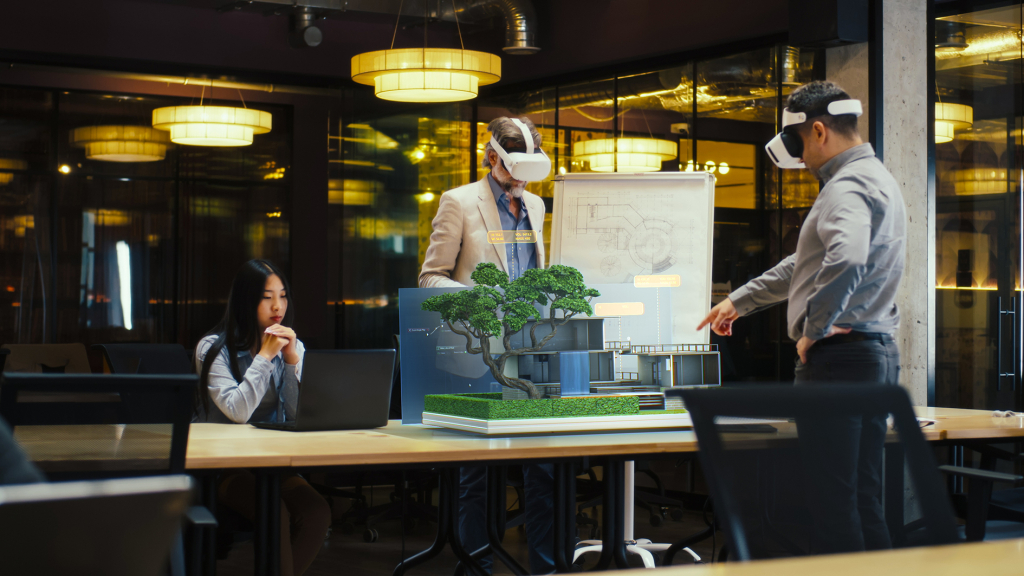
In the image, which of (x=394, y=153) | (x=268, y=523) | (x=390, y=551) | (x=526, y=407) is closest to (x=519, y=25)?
(x=394, y=153)

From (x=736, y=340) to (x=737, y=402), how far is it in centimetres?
536

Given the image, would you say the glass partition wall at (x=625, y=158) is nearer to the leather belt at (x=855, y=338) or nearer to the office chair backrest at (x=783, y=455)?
the leather belt at (x=855, y=338)

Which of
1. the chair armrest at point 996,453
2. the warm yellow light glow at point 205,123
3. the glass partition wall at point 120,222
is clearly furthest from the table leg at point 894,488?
the glass partition wall at point 120,222

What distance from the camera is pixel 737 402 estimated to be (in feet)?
4.98

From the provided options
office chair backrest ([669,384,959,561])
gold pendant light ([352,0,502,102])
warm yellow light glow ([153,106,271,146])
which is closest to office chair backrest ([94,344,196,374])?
gold pendant light ([352,0,502,102])

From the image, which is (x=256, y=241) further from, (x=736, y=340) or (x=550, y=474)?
(x=550, y=474)

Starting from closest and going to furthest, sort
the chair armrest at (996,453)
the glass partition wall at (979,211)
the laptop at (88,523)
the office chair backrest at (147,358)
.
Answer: the laptop at (88,523) < the chair armrest at (996,453) < the office chair backrest at (147,358) < the glass partition wall at (979,211)

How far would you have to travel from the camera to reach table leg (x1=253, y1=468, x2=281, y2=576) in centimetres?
258

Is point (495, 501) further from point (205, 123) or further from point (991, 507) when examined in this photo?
point (205, 123)

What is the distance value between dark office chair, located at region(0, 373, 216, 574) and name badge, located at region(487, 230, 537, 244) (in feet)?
5.50

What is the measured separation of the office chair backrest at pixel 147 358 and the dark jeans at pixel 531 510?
1348 millimetres

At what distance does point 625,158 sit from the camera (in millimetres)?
7398

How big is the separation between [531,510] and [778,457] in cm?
226

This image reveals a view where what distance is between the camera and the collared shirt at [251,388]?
129 inches
